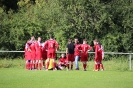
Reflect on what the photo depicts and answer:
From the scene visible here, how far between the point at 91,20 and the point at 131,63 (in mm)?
12576

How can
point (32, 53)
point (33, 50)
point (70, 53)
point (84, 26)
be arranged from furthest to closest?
point (84, 26)
point (70, 53)
point (33, 50)
point (32, 53)

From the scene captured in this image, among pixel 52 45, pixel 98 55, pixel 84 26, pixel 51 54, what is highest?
pixel 84 26

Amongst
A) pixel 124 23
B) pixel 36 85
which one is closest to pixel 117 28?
pixel 124 23

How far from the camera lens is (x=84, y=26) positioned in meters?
46.6

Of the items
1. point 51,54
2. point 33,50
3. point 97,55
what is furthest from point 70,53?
point 33,50

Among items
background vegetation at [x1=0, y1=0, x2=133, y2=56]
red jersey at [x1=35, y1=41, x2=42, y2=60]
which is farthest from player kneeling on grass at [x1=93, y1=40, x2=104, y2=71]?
background vegetation at [x1=0, y1=0, x2=133, y2=56]

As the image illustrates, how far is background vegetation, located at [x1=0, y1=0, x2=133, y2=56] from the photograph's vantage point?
46469mm

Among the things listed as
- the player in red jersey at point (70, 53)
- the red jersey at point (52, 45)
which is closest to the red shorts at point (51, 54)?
the red jersey at point (52, 45)

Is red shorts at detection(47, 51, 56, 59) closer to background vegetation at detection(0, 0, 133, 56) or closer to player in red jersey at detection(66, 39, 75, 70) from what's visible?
player in red jersey at detection(66, 39, 75, 70)

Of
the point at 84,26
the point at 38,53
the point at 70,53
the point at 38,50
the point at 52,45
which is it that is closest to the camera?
the point at 52,45

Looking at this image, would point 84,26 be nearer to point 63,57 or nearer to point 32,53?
point 63,57

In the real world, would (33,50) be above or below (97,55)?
above

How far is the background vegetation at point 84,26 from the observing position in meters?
46.5

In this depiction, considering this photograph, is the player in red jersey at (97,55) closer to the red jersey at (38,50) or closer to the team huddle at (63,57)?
the team huddle at (63,57)
